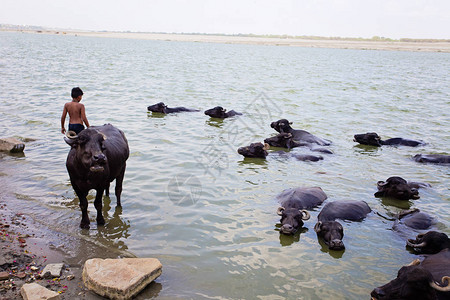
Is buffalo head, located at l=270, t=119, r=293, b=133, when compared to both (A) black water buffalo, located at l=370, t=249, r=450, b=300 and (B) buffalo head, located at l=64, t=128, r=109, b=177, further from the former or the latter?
(A) black water buffalo, located at l=370, t=249, r=450, b=300

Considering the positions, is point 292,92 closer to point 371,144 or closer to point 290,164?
point 371,144

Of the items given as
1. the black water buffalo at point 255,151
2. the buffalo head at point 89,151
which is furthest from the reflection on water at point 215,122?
the buffalo head at point 89,151

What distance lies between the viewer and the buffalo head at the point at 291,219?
23.6ft

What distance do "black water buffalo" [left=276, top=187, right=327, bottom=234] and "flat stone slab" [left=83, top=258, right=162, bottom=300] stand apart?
2718 mm

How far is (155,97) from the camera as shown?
22750 millimetres

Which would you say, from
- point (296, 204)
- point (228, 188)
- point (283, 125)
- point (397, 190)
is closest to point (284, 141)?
point (283, 125)

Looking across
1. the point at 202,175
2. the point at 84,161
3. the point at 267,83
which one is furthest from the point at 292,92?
the point at 84,161

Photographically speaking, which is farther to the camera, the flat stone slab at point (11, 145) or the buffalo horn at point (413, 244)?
the flat stone slab at point (11, 145)

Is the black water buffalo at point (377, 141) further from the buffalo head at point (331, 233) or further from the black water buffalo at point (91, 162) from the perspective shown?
the black water buffalo at point (91, 162)

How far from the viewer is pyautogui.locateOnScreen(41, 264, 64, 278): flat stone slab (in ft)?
17.6

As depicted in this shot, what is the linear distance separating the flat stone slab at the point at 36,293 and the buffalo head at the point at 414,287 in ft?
13.2

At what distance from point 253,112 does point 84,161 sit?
14.3 m

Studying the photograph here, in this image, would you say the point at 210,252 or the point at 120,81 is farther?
the point at 120,81

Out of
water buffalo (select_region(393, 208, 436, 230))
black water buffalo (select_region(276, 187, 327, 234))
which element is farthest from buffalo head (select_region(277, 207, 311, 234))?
water buffalo (select_region(393, 208, 436, 230))
